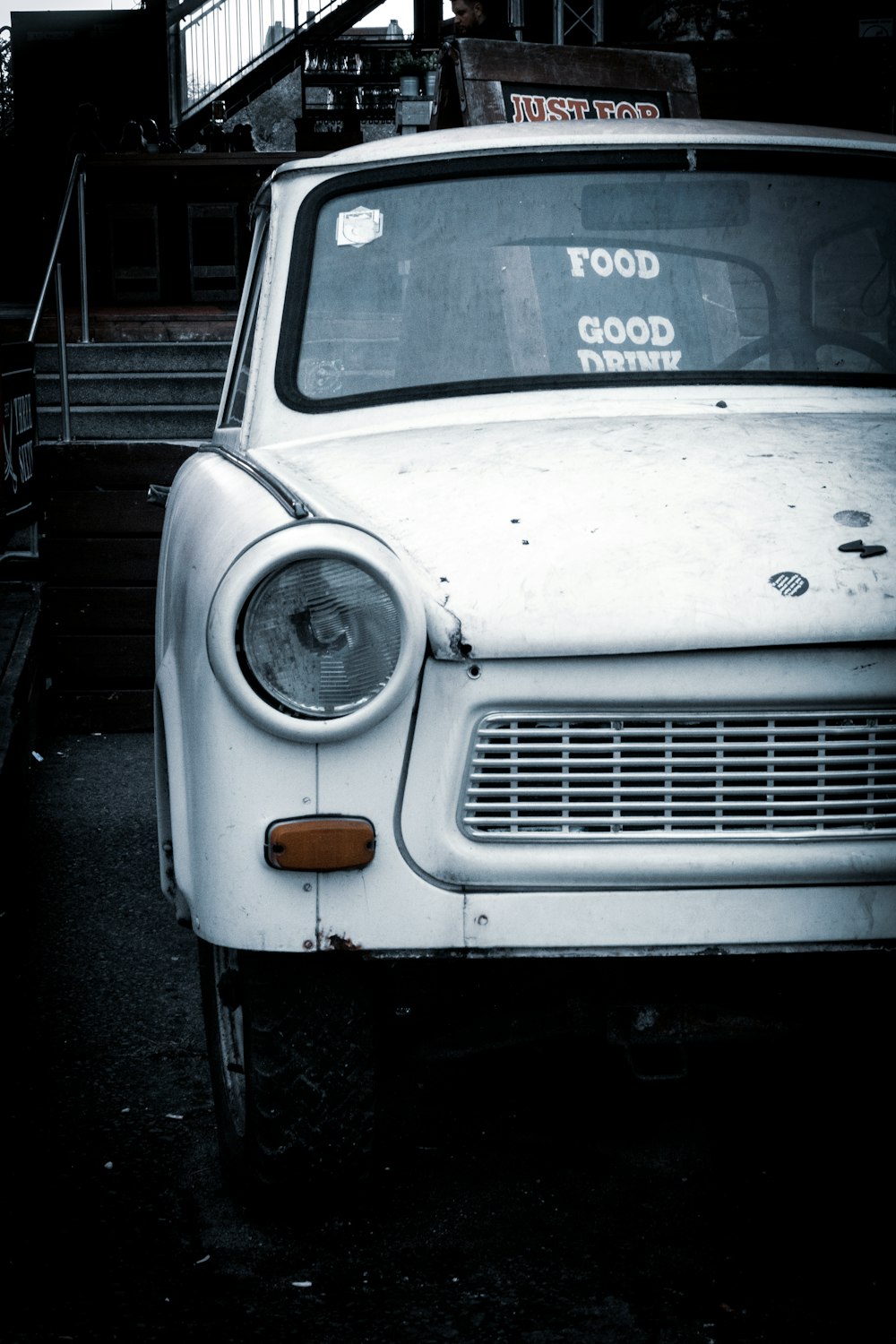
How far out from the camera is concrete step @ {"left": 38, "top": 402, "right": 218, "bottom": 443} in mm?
8078

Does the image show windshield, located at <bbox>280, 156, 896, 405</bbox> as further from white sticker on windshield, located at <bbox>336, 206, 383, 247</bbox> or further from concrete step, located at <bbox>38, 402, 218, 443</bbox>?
concrete step, located at <bbox>38, 402, 218, 443</bbox>

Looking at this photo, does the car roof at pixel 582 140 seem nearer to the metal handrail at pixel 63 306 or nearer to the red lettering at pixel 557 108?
the red lettering at pixel 557 108

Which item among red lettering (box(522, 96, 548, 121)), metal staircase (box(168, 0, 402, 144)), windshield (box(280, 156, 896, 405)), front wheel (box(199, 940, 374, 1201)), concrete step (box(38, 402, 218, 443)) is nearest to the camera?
front wheel (box(199, 940, 374, 1201))

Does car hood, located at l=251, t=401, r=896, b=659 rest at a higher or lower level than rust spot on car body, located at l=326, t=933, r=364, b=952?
higher

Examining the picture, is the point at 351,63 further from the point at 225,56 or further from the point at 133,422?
the point at 133,422

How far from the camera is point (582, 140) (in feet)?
11.3

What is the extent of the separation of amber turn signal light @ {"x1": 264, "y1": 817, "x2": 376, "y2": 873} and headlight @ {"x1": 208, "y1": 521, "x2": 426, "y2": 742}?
0.46 ft

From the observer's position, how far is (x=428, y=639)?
2.32 metres

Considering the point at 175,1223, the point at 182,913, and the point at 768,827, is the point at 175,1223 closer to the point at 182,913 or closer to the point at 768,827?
the point at 182,913

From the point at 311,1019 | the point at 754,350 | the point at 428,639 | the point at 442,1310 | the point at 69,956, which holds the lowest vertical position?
the point at 69,956

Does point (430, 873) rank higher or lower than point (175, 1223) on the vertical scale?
higher

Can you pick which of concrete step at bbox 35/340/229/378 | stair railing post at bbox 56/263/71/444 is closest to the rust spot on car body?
stair railing post at bbox 56/263/71/444

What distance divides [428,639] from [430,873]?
13.8 inches

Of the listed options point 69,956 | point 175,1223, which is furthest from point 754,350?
point 69,956
